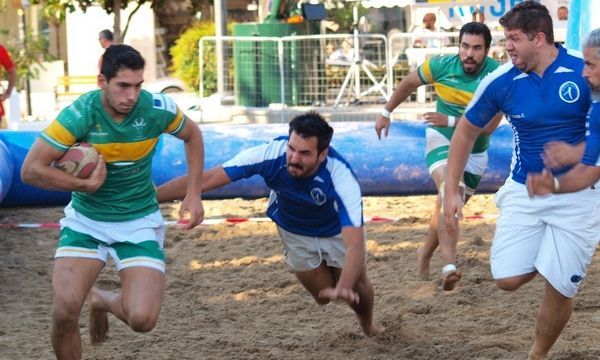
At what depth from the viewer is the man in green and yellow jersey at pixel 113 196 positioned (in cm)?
558

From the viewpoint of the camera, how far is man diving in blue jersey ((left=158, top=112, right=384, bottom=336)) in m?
5.84

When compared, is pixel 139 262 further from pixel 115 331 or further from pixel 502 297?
pixel 502 297

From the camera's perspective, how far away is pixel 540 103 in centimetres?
564

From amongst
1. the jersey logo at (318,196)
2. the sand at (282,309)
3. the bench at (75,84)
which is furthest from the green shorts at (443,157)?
the bench at (75,84)

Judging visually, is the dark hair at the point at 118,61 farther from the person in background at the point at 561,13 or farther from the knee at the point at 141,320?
the person in background at the point at 561,13

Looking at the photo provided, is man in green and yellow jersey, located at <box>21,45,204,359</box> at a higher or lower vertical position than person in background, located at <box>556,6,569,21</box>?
lower

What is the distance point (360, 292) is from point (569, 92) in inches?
66.3

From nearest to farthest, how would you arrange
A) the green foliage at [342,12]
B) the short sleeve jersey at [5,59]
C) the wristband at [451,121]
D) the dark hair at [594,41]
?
the dark hair at [594,41]
the wristband at [451,121]
the short sleeve jersey at [5,59]
the green foliage at [342,12]

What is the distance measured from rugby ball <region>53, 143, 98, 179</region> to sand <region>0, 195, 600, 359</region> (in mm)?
1383

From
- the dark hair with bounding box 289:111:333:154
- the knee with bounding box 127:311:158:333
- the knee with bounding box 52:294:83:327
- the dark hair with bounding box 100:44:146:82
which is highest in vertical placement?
the dark hair with bounding box 100:44:146:82

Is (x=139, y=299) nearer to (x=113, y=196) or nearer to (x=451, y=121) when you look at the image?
(x=113, y=196)

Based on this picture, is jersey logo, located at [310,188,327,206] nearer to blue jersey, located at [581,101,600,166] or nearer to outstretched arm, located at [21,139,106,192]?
outstretched arm, located at [21,139,106,192]

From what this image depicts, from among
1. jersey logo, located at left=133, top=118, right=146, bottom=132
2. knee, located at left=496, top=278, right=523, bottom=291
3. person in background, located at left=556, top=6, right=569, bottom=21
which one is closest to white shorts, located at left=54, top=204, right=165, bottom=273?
jersey logo, located at left=133, top=118, right=146, bottom=132

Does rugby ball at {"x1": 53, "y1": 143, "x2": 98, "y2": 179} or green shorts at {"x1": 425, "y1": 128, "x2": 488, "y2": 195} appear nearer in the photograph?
rugby ball at {"x1": 53, "y1": 143, "x2": 98, "y2": 179}
